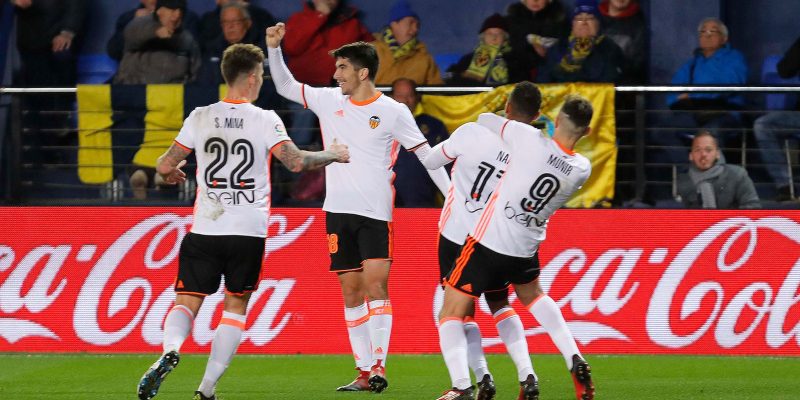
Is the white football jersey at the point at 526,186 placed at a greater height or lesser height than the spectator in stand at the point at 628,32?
lesser

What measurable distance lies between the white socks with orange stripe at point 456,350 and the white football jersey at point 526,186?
51cm

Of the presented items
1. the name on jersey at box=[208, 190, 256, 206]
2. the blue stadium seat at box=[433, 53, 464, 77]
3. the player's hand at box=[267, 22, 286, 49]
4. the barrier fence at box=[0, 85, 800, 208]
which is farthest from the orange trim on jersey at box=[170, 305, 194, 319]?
the blue stadium seat at box=[433, 53, 464, 77]

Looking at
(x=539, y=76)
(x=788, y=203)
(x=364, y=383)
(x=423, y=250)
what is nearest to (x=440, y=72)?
(x=539, y=76)

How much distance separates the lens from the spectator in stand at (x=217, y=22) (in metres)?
13.8

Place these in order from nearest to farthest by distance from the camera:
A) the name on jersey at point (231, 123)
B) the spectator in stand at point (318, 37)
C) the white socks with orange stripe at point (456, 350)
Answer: the white socks with orange stripe at point (456, 350)
the name on jersey at point (231, 123)
the spectator in stand at point (318, 37)

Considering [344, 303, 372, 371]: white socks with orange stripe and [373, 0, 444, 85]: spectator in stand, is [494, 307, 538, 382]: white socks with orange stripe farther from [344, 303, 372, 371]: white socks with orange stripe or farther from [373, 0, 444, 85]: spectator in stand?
[373, 0, 444, 85]: spectator in stand

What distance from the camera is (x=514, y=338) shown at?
862 centimetres

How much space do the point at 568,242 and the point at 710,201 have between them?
1.30 meters

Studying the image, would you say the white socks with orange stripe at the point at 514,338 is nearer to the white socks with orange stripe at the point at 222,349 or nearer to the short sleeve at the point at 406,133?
the short sleeve at the point at 406,133

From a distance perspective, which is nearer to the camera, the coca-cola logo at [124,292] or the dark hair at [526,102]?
the dark hair at [526,102]

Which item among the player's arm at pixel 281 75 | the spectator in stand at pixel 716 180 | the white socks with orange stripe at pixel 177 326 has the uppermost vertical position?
the player's arm at pixel 281 75

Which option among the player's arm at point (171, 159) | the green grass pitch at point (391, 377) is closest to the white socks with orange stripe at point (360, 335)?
the green grass pitch at point (391, 377)

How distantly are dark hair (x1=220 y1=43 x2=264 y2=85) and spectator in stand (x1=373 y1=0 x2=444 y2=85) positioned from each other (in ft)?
15.9

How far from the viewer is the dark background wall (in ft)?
47.3
